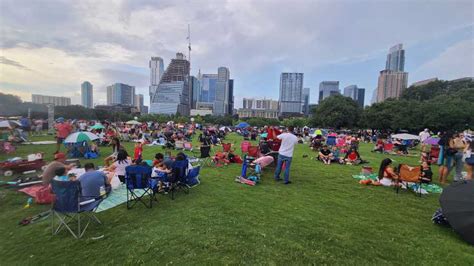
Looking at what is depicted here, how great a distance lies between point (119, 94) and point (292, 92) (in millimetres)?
124705

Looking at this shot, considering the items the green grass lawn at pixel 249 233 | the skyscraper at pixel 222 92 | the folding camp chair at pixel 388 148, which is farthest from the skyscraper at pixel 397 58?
the green grass lawn at pixel 249 233

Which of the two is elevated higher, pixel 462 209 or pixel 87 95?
pixel 87 95

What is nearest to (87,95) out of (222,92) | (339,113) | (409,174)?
(222,92)

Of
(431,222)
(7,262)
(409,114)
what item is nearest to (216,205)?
(7,262)

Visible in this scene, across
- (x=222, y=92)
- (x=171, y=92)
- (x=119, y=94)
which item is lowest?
(x=171, y=92)

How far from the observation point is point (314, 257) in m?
3.32

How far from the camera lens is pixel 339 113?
45719 millimetres

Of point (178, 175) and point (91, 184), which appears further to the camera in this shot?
point (178, 175)

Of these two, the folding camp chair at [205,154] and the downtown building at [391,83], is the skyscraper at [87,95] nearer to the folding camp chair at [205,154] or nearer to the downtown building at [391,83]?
the folding camp chair at [205,154]

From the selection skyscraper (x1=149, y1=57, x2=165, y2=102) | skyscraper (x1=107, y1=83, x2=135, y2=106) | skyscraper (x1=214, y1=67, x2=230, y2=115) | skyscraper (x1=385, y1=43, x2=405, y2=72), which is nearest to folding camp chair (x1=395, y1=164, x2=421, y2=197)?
skyscraper (x1=107, y1=83, x2=135, y2=106)

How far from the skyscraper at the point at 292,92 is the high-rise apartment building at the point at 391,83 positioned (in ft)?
244

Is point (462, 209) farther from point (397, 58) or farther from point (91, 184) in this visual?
point (397, 58)

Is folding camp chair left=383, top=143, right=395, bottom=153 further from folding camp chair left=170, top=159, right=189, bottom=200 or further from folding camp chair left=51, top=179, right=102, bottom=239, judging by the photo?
folding camp chair left=51, top=179, right=102, bottom=239

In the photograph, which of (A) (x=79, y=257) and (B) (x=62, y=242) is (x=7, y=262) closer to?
(B) (x=62, y=242)
